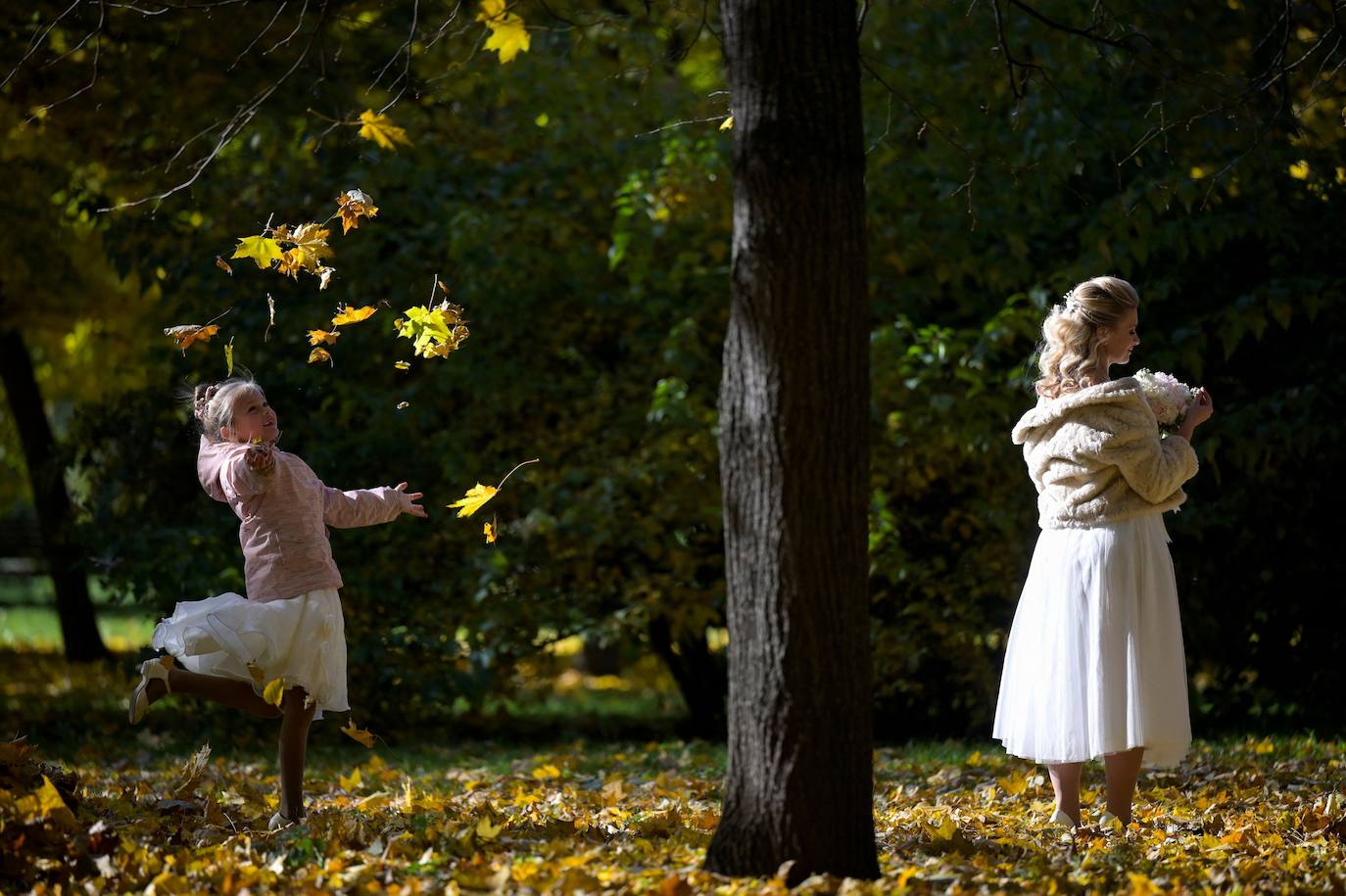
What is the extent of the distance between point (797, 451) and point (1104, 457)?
1400 mm

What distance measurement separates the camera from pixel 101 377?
513 inches

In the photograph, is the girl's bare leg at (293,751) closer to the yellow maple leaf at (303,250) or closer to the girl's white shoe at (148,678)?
the girl's white shoe at (148,678)

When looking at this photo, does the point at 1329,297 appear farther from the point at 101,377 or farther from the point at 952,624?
the point at 101,377

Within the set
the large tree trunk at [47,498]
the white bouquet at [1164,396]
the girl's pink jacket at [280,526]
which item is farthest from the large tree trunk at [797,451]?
the large tree trunk at [47,498]

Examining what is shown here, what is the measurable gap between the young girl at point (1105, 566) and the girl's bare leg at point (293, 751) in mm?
2329

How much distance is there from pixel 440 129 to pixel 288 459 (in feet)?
16.7

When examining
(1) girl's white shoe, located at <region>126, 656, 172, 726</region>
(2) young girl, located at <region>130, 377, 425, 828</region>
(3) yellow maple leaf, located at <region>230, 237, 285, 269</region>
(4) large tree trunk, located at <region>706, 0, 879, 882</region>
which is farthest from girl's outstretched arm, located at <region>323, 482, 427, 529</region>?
(4) large tree trunk, located at <region>706, 0, 879, 882</region>

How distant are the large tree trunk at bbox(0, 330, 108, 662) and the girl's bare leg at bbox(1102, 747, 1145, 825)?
8438mm

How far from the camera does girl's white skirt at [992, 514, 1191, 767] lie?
4.39 meters

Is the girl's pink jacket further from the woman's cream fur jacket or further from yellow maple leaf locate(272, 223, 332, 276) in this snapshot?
the woman's cream fur jacket

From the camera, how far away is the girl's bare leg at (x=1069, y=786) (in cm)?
464

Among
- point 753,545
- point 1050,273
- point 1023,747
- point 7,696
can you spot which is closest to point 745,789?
point 753,545

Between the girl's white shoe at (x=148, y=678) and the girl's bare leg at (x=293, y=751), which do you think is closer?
the girl's white shoe at (x=148, y=678)

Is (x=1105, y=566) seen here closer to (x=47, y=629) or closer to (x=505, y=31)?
(x=505, y=31)
